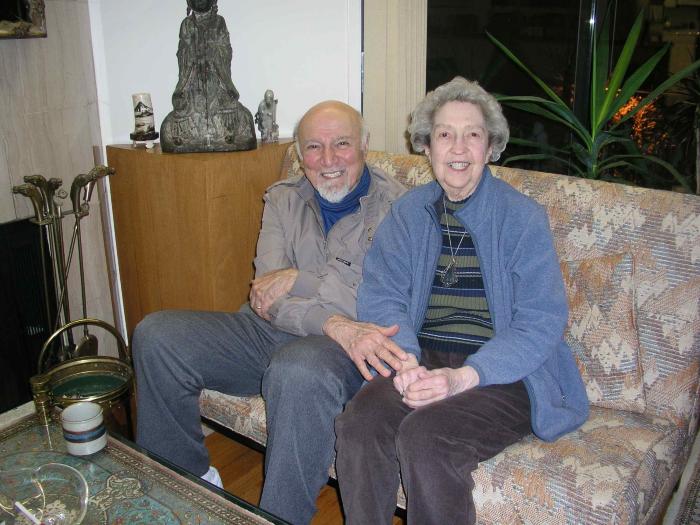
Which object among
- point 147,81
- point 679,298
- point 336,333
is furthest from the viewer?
point 147,81

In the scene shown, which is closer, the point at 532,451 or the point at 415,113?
the point at 532,451

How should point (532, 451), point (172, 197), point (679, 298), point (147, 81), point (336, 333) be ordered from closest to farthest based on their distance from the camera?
1. point (532, 451)
2. point (679, 298)
3. point (336, 333)
4. point (172, 197)
5. point (147, 81)

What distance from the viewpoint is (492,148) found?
66.5 inches

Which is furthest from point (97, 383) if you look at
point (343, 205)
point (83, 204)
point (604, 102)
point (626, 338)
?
point (604, 102)

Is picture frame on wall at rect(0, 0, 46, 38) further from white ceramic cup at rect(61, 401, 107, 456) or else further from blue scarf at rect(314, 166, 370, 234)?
white ceramic cup at rect(61, 401, 107, 456)

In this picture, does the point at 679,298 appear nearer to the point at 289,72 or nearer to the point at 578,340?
the point at 578,340

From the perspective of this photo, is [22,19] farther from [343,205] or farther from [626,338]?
[626,338]

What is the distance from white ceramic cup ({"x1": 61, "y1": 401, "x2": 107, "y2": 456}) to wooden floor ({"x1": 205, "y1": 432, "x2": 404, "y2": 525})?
0.66m

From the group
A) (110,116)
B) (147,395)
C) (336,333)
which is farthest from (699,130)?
(110,116)

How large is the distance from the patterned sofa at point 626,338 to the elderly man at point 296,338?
1.30ft

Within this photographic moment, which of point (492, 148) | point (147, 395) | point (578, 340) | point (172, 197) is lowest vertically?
point (147, 395)

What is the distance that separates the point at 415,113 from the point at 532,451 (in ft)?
2.89

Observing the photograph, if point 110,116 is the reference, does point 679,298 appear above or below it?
below

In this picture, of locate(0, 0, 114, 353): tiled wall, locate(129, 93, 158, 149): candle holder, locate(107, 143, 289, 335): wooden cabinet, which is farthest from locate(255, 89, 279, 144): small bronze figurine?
locate(0, 0, 114, 353): tiled wall
